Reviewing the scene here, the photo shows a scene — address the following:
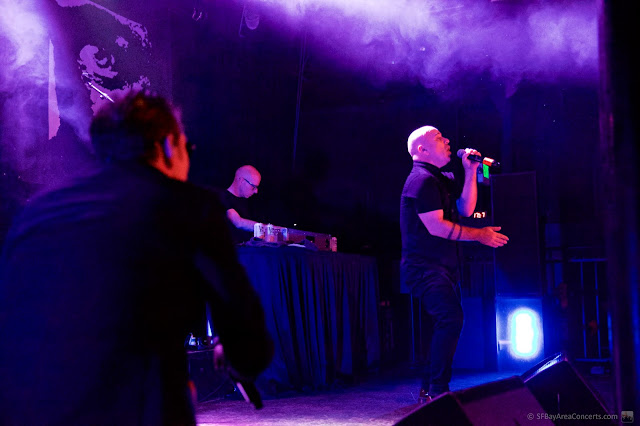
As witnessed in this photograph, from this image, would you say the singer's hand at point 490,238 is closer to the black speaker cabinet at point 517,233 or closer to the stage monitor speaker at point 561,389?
the stage monitor speaker at point 561,389

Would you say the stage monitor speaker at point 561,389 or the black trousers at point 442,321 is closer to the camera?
the stage monitor speaker at point 561,389

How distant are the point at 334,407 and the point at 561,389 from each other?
2.00 meters

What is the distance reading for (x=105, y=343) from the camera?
112 centimetres

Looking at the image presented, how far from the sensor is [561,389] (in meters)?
2.88

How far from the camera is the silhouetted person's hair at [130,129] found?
127 cm

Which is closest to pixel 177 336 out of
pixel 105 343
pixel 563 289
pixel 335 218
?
pixel 105 343

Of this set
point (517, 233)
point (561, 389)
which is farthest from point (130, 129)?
point (517, 233)

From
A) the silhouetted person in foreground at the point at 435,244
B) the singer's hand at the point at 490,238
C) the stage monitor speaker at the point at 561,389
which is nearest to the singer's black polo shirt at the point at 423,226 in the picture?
the silhouetted person in foreground at the point at 435,244

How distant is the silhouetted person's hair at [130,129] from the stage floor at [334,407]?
287 cm

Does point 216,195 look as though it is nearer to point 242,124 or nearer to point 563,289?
point 563,289

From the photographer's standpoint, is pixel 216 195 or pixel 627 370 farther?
pixel 627 370

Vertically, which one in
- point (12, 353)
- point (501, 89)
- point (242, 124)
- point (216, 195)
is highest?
point (501, 89)

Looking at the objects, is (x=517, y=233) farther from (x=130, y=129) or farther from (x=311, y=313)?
(x=130, y=129)

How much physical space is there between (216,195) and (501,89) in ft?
29.3
